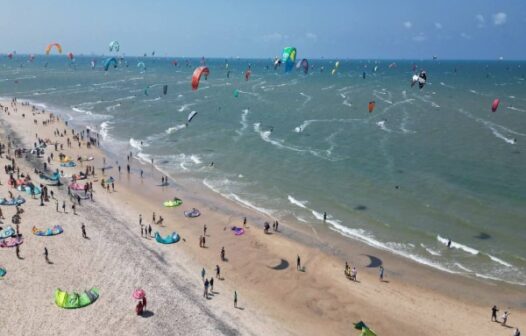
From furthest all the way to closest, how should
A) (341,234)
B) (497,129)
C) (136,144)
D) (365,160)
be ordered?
(497,129)
(136,144)
(365,160)
(341,234)

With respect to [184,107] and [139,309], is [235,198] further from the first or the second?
[184,107]


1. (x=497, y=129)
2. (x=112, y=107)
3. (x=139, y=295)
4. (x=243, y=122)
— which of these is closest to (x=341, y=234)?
(x=139, y=295)

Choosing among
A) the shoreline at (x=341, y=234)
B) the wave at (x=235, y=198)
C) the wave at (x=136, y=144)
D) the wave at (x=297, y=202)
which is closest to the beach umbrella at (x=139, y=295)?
the shoreline at (x=341, y=234)

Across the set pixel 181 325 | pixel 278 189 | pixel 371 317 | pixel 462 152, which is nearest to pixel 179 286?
pixel 181 325

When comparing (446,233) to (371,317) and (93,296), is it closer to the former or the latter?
(371,317)

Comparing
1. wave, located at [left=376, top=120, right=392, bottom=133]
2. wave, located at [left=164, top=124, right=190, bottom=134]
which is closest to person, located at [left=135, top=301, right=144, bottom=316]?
wave, located at [left=164, top=124, right=190, bottom=134]

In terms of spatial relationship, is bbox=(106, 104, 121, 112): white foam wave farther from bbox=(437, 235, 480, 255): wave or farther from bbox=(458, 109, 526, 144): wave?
bbox=(437, 235, 480, 255): wave
